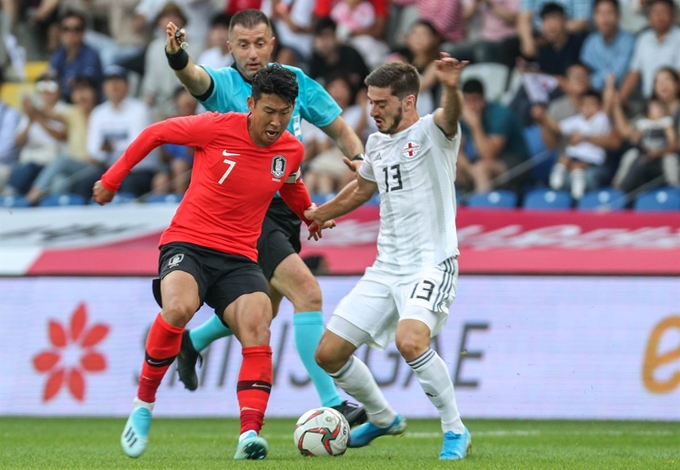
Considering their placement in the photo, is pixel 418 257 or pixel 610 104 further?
pixel 610 104

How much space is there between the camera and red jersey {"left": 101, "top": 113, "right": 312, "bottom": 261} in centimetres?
680

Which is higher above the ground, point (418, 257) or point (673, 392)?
point (418, 257)

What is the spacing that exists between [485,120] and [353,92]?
1.59 m

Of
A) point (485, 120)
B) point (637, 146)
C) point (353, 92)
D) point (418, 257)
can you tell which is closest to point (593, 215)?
point (637, 146)

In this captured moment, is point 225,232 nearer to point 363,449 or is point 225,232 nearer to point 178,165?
point 363,449

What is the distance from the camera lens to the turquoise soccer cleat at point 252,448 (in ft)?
21.1

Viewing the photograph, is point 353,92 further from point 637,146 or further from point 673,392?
point 673,392

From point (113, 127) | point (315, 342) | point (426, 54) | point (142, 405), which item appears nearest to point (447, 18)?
point (426, 54)

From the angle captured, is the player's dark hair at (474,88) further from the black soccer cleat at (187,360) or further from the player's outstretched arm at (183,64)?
the player's outstretched arm at (183,64)

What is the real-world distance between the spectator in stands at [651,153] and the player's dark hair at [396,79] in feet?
20.4

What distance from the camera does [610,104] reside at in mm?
13156

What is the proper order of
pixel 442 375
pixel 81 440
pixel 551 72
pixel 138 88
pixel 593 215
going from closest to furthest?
pixel 442 375 < pixel 81 440 < pixel 593 215 < pixel 551 72 < pixel 138 88

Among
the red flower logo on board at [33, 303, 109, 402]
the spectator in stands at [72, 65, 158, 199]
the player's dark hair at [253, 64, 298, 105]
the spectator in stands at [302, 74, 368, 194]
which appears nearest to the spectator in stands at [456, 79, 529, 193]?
the spectator in stands at [302, 74, 368, 194]

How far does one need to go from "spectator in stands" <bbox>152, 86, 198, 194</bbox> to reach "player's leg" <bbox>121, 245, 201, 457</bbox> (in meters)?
7.90
